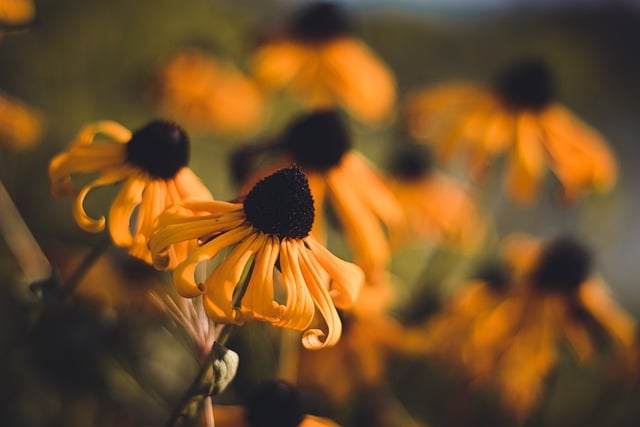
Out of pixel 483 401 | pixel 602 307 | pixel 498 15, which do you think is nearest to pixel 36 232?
pixel 483 401

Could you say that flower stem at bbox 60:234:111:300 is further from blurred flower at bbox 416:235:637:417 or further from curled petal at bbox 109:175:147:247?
blurred flower at bbox 416:235:637:417

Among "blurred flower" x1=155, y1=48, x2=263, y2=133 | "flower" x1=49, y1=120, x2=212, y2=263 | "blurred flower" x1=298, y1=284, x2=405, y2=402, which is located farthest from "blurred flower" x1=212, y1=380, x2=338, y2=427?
"blurred flower" x1=155, y1=48, x2=263, y2=133

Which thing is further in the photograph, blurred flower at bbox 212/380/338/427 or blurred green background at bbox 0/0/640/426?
blurred green background at bbox 0/0/640/426

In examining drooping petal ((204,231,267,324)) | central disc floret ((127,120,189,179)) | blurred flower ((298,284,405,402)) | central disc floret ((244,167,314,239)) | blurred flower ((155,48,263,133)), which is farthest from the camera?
A: blurred flower ((155,48,263,133))

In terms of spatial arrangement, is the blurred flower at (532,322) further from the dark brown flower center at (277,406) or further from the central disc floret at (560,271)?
the dark brown flower center at (277,406)

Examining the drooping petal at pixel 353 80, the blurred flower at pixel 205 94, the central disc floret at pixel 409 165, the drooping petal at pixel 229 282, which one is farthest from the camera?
the blurred flower at pixel 205 94

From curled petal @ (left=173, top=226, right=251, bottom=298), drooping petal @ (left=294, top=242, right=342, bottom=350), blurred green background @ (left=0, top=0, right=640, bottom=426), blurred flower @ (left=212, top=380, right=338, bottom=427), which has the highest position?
curled petal @ (left=173, top=226, right=251, bottom=298)

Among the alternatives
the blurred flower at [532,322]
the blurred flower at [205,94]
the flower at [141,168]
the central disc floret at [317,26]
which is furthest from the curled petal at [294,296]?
the blurred flower at [205,94]
